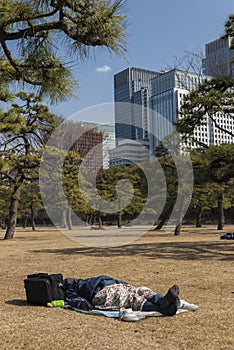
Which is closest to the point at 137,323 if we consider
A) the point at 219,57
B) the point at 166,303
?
the point at 166,303

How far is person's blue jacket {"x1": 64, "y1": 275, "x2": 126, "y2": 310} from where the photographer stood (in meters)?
5.18

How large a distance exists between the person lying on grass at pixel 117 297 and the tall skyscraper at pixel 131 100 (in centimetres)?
889

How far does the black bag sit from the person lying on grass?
0.14 metres

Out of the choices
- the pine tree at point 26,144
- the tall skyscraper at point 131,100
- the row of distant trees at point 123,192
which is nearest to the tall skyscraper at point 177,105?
the tall skyscraper at point 131,100

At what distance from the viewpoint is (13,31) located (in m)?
4.30

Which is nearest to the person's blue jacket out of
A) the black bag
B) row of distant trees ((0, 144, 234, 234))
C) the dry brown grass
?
the black bag

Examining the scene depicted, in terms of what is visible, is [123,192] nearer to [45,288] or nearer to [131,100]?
[131,100]

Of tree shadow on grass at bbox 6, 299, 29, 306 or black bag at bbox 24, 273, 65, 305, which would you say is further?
tree shadow on grass at bbox 6, 299, 29, 306

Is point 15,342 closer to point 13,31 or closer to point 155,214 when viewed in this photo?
point 13,31

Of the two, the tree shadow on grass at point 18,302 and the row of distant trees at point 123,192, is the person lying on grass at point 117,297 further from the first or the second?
the row of distant trees at point 123,192

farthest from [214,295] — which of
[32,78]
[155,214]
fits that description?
[155,214]

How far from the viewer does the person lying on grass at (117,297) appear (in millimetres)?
4676

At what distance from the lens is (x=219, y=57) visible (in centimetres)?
1296

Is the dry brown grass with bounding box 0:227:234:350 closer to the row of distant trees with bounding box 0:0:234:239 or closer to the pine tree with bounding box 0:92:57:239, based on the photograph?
the row of distant trees with bounding box 0:0:234:239
